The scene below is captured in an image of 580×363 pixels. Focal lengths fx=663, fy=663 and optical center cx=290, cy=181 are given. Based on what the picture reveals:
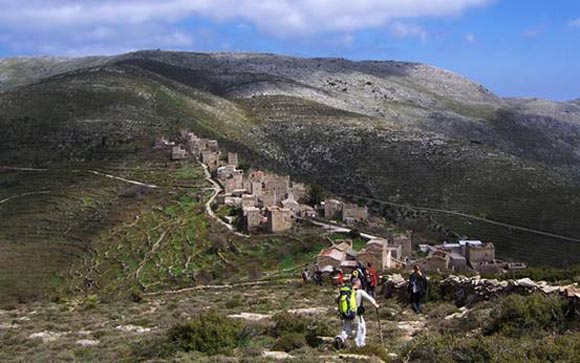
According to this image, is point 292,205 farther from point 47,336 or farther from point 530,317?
point 530,317

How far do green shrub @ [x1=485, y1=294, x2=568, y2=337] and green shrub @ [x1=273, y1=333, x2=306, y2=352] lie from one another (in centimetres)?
445

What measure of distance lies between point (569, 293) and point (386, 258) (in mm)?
25332

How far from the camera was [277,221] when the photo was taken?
54.0 metres

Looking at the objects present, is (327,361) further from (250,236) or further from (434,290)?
(250,236)

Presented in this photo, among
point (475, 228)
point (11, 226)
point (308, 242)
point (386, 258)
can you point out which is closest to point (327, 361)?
point (386, 258)

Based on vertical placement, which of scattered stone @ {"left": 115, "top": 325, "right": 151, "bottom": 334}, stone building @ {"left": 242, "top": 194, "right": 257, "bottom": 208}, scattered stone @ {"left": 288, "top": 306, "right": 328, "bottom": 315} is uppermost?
stone building @ {"left": 242, "top": 194, "right": 257, "bottom": 208}

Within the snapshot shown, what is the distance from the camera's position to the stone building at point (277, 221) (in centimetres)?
5375

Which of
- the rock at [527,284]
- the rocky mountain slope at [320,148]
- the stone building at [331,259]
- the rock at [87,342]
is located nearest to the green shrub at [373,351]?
the rock at [527,284]

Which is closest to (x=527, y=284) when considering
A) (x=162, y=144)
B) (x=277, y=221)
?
(x=277, y=221)

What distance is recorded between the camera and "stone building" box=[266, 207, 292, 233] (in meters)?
53.8

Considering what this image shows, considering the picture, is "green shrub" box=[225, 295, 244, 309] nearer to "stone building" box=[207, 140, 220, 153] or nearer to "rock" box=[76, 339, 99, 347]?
"rock" box=[76, 339, 99, 347]

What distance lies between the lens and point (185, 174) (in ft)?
242

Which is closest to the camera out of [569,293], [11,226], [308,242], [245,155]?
[569,293]

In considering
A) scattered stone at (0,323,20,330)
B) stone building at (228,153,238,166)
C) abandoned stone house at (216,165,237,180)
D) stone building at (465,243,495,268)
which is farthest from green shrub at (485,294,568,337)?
stone building at (228,153,238,166)
